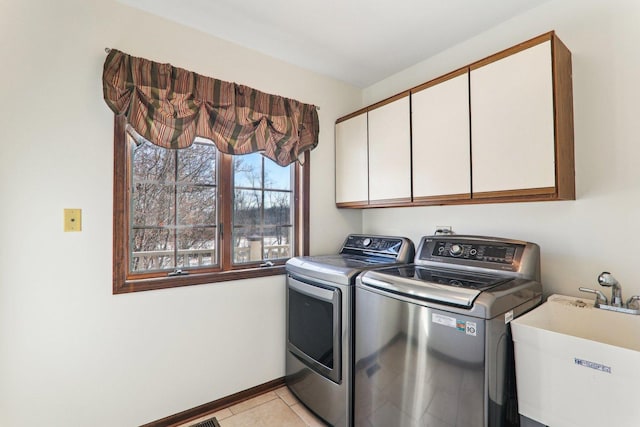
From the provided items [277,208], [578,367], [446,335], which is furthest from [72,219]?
[578,367]

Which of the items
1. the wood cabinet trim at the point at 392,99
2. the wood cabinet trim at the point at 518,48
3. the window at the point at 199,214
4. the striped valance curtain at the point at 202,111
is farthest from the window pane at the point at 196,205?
the wood cabinet trim at the point at 518,48

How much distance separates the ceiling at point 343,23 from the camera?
1746 millimetres

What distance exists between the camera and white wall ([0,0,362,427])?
58.1 inches

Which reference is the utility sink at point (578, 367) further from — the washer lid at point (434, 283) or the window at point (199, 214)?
the window at point (199, 214)

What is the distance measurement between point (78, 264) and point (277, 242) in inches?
50.0

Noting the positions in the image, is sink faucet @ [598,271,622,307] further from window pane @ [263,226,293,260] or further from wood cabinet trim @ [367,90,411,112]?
window pane @ [263,226,293,260]

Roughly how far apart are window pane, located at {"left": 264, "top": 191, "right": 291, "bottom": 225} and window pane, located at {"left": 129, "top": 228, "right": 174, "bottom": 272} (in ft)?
2.37

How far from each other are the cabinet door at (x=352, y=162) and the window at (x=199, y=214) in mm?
336

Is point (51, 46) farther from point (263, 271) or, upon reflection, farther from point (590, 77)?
point (590, 77)

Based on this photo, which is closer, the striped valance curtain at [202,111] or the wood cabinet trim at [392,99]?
the striped valance curtain at [202,111]

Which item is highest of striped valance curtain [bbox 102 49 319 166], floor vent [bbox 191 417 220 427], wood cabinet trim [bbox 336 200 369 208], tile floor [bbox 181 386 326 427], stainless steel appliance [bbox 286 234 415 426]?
striped valance curtain [bbox 102 49 319 166]

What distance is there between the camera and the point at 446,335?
4.32 feet

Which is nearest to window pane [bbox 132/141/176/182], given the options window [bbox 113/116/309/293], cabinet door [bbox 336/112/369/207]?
window [bbox 113/116/309/293]

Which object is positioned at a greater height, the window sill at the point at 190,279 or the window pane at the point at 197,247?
the window pane at the point at 197,247
